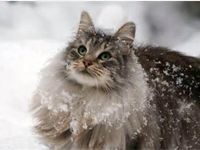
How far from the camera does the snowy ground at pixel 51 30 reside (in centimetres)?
568

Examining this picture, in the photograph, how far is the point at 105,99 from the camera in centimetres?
346

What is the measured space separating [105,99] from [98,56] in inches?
10.0

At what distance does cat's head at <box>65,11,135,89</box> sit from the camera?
3361 mm

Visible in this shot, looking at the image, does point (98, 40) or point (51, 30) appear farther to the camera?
point (51, 30)

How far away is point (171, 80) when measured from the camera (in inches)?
151

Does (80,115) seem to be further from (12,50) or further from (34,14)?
(34,14)

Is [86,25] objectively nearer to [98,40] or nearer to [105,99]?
[98,40]

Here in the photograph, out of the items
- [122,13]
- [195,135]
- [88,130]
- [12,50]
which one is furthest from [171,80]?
[122,13]

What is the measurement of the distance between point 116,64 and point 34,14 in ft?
13.0

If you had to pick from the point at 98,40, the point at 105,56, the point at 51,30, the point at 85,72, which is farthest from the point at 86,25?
the point at 51,30

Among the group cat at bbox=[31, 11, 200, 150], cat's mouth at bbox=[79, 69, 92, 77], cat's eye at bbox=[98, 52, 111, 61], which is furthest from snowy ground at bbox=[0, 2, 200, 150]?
cat's mouth at bbox=[79, 69, 92, 77]

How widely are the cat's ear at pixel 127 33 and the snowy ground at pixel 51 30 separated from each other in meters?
1.82

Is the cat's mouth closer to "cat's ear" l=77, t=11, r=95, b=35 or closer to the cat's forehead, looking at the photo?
the cat's forehead

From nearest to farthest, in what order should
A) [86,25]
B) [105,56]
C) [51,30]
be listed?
1. [105,56]
2. [86,25]
3. [51,30]
